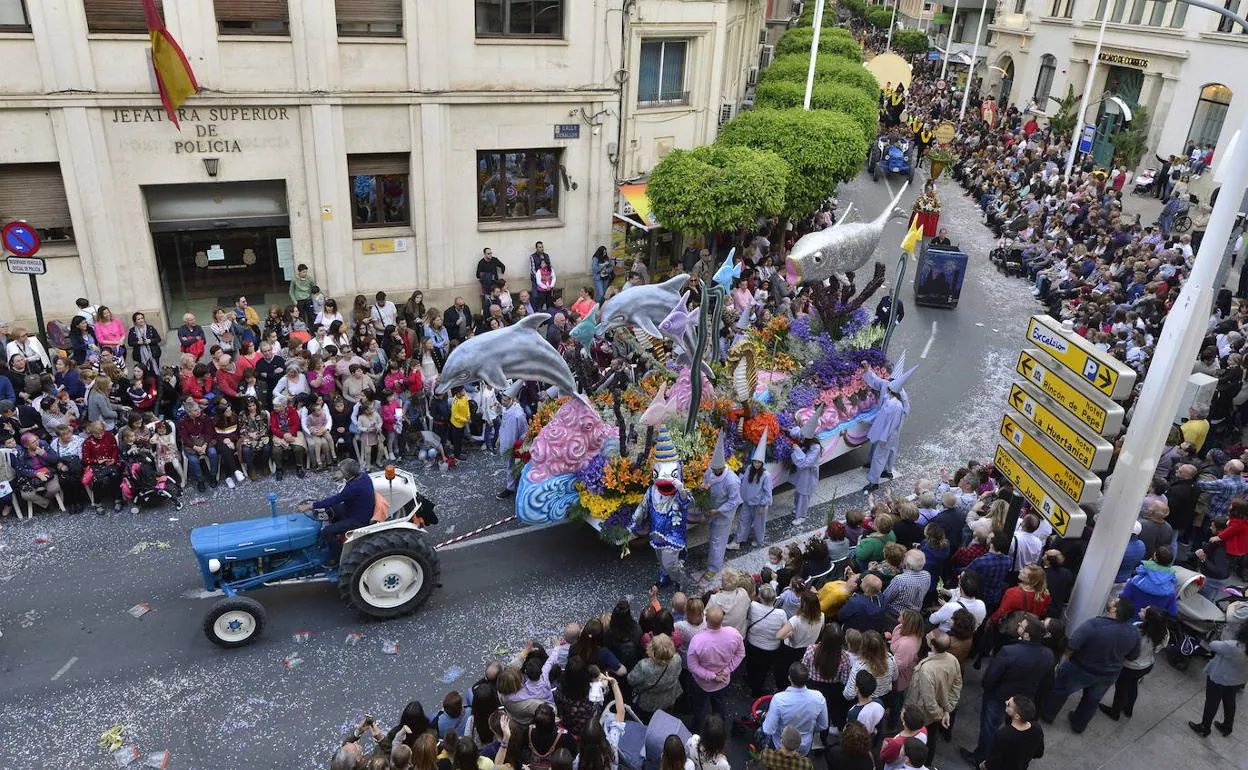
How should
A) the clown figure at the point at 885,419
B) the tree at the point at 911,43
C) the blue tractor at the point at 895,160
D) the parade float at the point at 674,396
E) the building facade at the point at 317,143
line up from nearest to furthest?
the parade float at the point at 674,396
the clown figure at the point at 885,419
the building facade at the point at 317,143
the blue tractor at the point at 895,160
the tree at the point at 911,43

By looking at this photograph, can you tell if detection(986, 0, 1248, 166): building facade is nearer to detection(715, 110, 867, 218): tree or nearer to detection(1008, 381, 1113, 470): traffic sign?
detection(715, 110, 867, 218): tree

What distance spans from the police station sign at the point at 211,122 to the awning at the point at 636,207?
7.16 meters

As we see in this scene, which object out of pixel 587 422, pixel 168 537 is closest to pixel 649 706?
pixel 587 422

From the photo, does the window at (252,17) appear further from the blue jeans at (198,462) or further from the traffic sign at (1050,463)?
the traffic sign at (1050,463)

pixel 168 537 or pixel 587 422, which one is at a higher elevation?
pixel 587 422

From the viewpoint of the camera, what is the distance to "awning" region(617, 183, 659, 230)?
19.9m

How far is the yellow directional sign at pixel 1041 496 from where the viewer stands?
8281mm

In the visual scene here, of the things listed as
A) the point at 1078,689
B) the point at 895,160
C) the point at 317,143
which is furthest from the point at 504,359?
the point at 895,160

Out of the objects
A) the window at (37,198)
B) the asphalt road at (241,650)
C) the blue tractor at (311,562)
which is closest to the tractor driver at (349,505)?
the blue tractor at (311,562)

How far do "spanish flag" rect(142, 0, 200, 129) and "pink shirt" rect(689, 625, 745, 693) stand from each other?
42.5 ft

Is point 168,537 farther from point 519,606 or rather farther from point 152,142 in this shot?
point 152,142

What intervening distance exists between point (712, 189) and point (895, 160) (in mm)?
17531

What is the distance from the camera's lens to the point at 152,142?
1567cm

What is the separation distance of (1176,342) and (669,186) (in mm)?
11850
